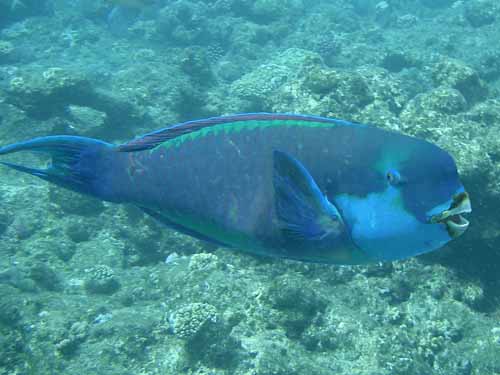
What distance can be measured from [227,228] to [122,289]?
5.42 metres

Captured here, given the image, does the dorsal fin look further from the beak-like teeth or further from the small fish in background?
the small fish in background

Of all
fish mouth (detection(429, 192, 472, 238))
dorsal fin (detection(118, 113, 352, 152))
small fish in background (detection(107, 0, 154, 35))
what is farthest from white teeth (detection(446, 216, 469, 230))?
small fish in background (detection(107, 0, 154, 35))

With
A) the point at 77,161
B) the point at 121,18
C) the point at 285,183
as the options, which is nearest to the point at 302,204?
the point at 285,183

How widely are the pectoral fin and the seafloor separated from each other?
3.54 m

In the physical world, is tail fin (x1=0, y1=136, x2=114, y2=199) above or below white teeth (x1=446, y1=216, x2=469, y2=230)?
below

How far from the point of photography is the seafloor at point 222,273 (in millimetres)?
4430

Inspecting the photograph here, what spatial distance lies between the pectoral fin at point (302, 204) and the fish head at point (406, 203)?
0.25 ft

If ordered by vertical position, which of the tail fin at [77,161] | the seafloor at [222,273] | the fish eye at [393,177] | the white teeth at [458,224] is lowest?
the seafloor at [222,273]

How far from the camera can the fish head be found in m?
1.03

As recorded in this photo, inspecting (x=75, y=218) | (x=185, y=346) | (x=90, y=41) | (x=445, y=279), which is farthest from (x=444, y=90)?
A: (x=90, y=41)

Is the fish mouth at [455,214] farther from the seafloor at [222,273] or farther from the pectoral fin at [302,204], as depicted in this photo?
the seafloor at [222,273]

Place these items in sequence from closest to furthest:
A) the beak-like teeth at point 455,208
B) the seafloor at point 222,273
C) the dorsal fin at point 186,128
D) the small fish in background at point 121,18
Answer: the beak-like teeth at point 455,208 → the dorsal fin at point 186,128 → the seafloor at point 222,273 → the small fish in background at point 121,18

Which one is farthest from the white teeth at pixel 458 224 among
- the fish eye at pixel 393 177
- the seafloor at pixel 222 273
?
the seafloor at pixel 222 273

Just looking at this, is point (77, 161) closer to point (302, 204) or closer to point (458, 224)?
point (302, 204)
